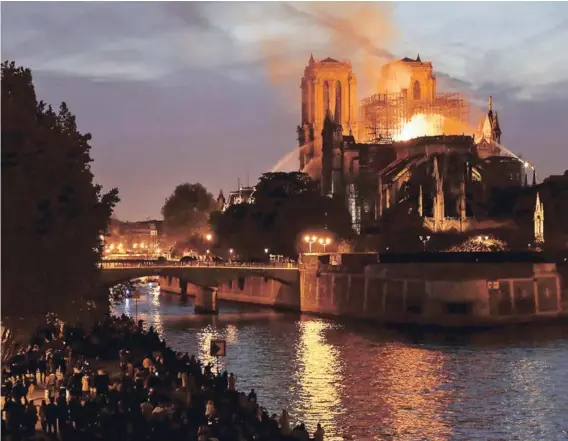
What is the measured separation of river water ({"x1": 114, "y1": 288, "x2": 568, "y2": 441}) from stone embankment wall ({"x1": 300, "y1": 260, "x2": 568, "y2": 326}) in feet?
8.79

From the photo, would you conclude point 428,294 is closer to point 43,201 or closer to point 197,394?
point 197,394

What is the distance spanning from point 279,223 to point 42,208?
77371mm

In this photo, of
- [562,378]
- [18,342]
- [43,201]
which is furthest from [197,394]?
[562,378]

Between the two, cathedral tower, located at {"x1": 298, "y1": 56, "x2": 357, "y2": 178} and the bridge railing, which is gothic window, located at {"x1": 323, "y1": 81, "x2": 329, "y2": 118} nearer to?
cathedral tower, located at {"x1": 298, "y1": 56, "x2": 357, "y2": 178}

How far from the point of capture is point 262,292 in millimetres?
91062

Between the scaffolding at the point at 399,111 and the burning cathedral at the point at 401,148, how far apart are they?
0.46 feet

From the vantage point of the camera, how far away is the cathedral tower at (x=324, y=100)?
159 m

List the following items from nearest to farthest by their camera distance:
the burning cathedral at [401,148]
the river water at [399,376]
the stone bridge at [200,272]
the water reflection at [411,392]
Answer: the water reflection at [411,392] < the river water at [399,376] < the stone bridge at [200,272] < the burning cathedral at [401,148]

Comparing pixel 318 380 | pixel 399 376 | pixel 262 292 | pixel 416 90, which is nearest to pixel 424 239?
pixel 262 292

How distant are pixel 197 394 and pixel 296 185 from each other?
97.0 m

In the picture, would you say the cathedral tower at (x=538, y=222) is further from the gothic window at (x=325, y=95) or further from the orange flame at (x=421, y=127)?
the gothic window at (x=325, y=95)

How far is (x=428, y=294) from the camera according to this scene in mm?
67688

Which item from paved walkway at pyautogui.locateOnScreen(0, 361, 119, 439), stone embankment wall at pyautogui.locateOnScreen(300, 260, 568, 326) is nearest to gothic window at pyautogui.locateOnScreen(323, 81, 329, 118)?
stone embankment wall at pyautogui.locateOnScreen(300, 260, 568, 326)

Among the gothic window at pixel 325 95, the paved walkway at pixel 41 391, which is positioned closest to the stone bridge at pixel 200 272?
the paved walkway at pixel 41 391
